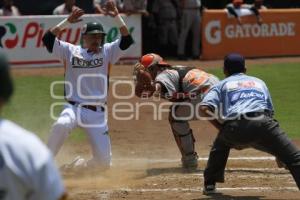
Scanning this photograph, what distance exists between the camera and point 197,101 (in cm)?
918

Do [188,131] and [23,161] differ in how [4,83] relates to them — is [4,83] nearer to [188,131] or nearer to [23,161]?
[23,161]

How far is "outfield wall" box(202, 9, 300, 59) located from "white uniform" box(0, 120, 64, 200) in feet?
57.3

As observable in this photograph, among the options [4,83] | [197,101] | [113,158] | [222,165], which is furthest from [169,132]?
[4,83]

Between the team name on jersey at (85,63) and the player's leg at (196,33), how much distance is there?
1206 centimetres

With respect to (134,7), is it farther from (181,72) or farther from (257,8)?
(181,72)

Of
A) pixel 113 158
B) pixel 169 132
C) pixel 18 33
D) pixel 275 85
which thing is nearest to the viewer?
pixel 113 158

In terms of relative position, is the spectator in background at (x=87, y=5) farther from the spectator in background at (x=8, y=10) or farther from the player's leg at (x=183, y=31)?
the player's leg at (x=183, y=31)

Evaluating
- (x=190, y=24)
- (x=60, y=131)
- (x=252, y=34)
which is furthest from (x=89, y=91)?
(x=252, y=34)

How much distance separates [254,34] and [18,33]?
6.35 meters

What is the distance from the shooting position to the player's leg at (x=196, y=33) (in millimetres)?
20484

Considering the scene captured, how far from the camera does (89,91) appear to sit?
8602mm

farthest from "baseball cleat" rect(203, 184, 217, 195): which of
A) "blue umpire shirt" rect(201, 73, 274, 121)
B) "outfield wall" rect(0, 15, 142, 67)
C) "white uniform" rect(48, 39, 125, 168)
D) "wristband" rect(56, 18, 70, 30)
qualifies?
"outfield wall" rect(0, 15, 142, 67)

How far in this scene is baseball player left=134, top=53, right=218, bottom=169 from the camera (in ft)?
29.2

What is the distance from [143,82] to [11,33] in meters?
10.4
